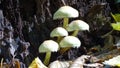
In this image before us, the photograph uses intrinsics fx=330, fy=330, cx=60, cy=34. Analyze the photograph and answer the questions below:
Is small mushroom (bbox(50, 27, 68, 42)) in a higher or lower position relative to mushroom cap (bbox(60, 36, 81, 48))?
higher

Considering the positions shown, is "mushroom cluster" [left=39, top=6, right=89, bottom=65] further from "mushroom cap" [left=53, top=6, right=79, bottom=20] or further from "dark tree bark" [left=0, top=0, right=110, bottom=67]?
"dark tree bark" [left=0, top=0, right=110, bottom=67]

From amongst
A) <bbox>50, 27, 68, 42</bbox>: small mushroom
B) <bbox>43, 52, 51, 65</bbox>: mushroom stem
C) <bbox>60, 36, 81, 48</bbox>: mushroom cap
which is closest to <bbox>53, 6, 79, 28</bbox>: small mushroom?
<bbox>50, 27, 68, 42</bbox>: small mushroom

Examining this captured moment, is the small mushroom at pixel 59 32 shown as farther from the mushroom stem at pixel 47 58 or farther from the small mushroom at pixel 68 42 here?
the mushroom stem at pixel 47 58

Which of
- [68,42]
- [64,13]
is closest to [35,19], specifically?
[64,13]

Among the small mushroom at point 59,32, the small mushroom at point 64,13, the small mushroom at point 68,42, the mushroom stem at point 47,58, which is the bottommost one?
the mushroom stem at point 47,58

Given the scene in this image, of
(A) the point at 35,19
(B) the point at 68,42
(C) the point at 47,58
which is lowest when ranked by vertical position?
(C) the point at 47,58

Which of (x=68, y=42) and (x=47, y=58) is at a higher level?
(x=68, y=42)

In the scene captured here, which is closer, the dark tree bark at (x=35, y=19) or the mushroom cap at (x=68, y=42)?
the mushroom cap at (x=68, y=42)

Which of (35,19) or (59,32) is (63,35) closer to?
(59,32)

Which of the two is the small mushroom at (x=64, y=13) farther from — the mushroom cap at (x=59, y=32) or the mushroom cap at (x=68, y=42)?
the mushroom cap at (x=68, y=42)

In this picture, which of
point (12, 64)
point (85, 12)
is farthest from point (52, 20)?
point (12, 64)

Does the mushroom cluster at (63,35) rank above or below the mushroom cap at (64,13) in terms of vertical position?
below

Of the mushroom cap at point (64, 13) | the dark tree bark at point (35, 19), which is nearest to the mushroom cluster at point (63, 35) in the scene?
the mushroom cap at point (64, 13)
